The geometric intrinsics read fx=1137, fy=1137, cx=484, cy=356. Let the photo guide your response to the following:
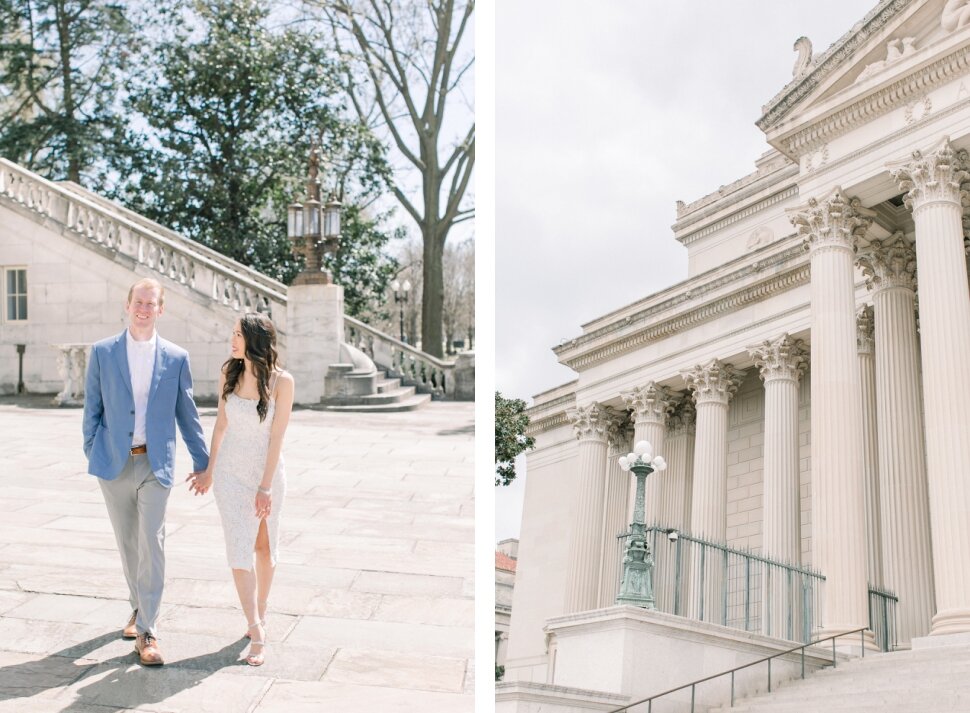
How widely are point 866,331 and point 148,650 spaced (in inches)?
701

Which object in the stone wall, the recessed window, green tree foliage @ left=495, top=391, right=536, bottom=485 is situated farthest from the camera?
green tree foliage @ left=495, top=391, right=536, bottom=485

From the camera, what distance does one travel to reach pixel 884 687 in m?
12.8

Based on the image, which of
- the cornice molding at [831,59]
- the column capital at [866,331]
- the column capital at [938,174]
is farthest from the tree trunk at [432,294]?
the column capital at [938,174]

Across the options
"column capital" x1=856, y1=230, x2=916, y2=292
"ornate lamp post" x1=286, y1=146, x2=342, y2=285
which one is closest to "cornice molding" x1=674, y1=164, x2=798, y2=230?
"column capital" x1=856, y1=230, x2=916, y2=292

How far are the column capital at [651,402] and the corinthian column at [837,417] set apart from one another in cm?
865

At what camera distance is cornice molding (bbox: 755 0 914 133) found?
59.3ft

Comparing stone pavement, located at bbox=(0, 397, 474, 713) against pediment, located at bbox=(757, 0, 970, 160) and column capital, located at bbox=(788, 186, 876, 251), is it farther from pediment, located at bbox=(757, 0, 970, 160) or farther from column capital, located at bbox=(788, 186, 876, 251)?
pediment, located at bbox=(757, 0, 970, 160)

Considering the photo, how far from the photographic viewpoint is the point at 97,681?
6023mm

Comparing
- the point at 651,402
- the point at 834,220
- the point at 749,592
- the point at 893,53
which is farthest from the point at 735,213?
the point at 749,592

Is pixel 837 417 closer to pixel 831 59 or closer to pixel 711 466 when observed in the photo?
pixel 831 59

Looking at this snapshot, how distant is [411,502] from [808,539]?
14289 millimetres

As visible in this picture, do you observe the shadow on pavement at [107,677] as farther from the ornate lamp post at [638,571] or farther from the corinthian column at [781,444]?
the corinthian column at [781,444]

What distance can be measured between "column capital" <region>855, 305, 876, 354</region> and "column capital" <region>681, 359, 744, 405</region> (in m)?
4.31

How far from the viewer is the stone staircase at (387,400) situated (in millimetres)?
19938
